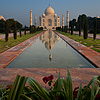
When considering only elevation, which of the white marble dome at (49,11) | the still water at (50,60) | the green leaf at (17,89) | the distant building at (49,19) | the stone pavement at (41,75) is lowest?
the stone pavement at (41,75)

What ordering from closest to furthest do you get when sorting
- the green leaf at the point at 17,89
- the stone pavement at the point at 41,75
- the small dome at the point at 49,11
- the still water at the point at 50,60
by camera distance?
the green leaf at the point at 17,89 < the stone pavement at the point at 41,75 < the still water at the point at 50,60 < the small dome at the point at 49,11

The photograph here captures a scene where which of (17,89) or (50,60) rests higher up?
(17,89)

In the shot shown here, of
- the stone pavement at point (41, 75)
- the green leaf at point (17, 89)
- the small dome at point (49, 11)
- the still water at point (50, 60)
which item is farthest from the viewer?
the small dome at point (49, 11)

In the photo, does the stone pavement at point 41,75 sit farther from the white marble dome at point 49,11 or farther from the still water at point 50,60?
the white marble dome at point 49,11

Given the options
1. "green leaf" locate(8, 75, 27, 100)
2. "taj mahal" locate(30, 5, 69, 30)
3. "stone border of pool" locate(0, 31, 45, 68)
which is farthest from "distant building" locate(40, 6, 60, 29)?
"green leaf" locate(8, 75, 27, 100)

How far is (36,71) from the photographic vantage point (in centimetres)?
311

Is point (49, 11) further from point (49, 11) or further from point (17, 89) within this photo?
point (17, 89)

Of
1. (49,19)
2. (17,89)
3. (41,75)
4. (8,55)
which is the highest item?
(49,19)

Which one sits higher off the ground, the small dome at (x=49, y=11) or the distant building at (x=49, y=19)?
the small dome at (x=49, y=11)

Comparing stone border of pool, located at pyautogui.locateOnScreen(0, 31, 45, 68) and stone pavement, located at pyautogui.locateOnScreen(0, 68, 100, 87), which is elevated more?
stone border of pool, located at pyautogui.locateOnScreen(0, 31, 45, 68)

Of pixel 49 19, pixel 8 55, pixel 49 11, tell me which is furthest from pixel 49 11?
pixel 8 55

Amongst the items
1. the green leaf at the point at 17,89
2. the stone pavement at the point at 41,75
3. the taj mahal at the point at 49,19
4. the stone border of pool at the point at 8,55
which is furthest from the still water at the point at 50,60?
the taj mahal at the point at 49,19

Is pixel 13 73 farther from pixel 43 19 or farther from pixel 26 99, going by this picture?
pixel 43 19

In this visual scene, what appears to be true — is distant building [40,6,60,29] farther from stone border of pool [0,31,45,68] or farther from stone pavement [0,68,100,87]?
stone pavement [0,68,100,87]
